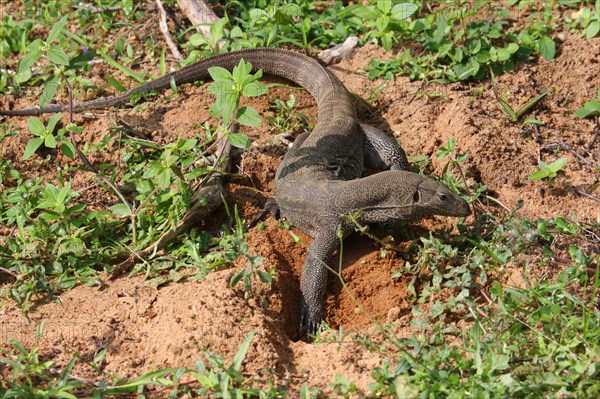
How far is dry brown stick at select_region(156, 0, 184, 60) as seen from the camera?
778cm

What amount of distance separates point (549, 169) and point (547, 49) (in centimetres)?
176

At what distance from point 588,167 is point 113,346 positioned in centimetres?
406

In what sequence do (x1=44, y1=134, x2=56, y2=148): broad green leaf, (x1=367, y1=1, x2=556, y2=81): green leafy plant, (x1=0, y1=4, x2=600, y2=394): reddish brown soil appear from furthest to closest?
(x1=367, y1=1, x2=556, y2=81): green leafy plant, (x1=44, y1=134, x2=56, y2=148): broad green leaf, (x1=0, y1=4, x2=600, y2=394): reddish brown soil

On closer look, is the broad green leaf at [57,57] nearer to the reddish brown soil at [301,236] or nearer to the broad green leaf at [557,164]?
the reddish brown soil at [301,236]

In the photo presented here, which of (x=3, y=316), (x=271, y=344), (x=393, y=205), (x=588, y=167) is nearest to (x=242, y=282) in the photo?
(x=271, y=344)

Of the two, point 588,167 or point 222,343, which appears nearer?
point 222,343

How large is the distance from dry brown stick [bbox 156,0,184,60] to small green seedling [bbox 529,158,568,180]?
390cm

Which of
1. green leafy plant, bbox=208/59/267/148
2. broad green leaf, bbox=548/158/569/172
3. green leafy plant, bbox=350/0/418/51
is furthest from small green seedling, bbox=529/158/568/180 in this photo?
green leafy plant, bbox=208/59/267/148

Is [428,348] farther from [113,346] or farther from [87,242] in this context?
[87,242]

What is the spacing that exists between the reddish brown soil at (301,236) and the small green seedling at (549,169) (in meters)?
0.15

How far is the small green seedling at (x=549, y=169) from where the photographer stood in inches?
227

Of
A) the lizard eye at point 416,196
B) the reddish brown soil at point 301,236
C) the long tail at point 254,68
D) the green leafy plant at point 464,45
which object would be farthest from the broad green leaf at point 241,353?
the green leafy plant at point 464,45

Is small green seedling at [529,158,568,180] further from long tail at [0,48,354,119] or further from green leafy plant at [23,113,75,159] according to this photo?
green leafy plant at [23,113,75,159]

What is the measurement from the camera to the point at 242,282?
5.06 m
